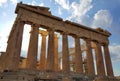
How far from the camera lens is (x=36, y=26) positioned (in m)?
24.4

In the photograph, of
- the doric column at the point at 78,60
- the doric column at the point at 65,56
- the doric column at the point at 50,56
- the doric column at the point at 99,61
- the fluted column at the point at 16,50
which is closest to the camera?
the fluted column at the point at 16,50

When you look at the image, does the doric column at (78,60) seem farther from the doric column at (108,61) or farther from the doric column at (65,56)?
the doric column at (108,61)

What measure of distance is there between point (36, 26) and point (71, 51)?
68.9 feet

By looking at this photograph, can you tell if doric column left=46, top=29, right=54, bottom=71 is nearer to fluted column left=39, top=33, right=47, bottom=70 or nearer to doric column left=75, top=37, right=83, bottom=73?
fluted column left=39, top=33, right=47, bottom=70

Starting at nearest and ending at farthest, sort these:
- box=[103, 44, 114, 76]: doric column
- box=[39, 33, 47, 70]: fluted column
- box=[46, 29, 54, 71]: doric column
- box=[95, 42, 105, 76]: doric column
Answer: box=[46, 29, 54, 71]: doric column → box=[39, 33, 47, 70]: fluted column → box=[95, 42, 105, 76]: doric column → box=[103, 44, 114, 76]: doric column

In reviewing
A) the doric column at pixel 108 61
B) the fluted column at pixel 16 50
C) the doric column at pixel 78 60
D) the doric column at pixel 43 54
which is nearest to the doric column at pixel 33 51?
the fluted column at pixel 16 50

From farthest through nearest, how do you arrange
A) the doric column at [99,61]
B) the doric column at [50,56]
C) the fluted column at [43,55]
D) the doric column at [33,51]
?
the doric column at [99,61] → the fluted column at [43,55] → the doric column at [50,56] → the doric column at [33,51]

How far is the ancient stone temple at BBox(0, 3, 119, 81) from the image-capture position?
20.7 m

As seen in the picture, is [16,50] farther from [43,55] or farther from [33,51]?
[43,55]

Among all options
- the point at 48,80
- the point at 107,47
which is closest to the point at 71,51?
the point at 107,47

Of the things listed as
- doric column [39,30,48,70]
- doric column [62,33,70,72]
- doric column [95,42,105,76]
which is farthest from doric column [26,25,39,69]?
doric column [95,42,105,76]

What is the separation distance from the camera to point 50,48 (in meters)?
24.5

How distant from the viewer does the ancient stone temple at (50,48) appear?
20670 mm

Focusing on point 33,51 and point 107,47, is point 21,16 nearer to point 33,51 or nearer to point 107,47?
point 33,51
